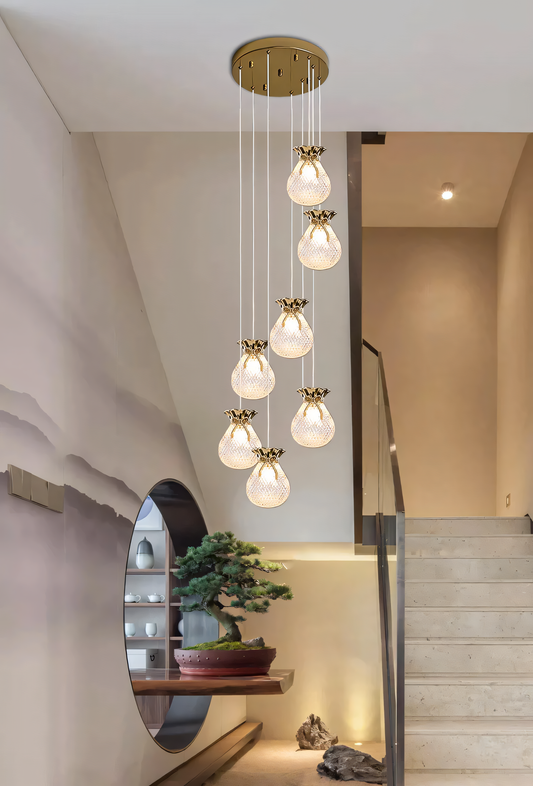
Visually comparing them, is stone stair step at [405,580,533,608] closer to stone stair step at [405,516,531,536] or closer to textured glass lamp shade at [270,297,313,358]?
stone stair step at [405,516,531,536]

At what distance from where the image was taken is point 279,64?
2611 millimetres

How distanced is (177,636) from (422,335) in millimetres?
3662

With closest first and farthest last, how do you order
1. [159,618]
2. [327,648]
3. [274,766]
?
[274,766], [159,618], [327,648]

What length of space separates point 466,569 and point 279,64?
11.2 feet

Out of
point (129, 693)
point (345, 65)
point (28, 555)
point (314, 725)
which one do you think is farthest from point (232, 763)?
point (345, 65)

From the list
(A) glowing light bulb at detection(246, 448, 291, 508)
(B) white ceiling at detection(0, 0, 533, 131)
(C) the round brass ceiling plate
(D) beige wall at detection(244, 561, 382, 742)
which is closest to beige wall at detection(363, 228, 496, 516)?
(D) beige wall at detection(244, 561, 382, 742)

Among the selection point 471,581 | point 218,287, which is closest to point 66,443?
point 218,287

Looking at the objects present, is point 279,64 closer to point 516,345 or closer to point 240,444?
point 240,444

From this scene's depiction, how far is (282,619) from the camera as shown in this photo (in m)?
6.77

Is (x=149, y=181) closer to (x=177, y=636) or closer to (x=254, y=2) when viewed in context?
(x=254, y=2)

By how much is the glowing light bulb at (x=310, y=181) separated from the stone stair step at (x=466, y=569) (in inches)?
119

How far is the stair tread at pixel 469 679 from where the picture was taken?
392 centimetres

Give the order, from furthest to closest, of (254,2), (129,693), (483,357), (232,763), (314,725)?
(483,357)
(314,725)
(232,763)
(129,693)
(254,2)

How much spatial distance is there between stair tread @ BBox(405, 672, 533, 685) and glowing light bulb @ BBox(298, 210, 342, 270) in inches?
97.4
